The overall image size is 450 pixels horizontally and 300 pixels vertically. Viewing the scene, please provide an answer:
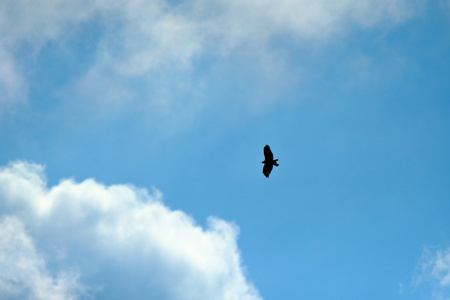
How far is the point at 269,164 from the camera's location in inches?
2990

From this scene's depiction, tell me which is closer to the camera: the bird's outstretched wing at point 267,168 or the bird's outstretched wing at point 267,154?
the bird's outstretched wing at point 267,154

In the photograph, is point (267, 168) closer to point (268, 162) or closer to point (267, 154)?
point (268, 162)

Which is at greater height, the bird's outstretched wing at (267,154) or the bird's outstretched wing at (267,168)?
the bird's outstretched wing at (267,154)

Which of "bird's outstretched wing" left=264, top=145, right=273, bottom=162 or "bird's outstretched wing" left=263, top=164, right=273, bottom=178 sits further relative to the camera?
"bird's outstretched wing" left=263, top=164, right=273, bottom=178

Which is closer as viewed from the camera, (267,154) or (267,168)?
(267,154)

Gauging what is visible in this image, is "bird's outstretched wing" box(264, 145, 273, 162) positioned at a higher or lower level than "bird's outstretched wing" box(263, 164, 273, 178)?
higher

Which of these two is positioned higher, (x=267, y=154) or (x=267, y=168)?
(x=267, y=154)

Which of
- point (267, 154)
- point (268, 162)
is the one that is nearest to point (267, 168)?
point (268, 162)
